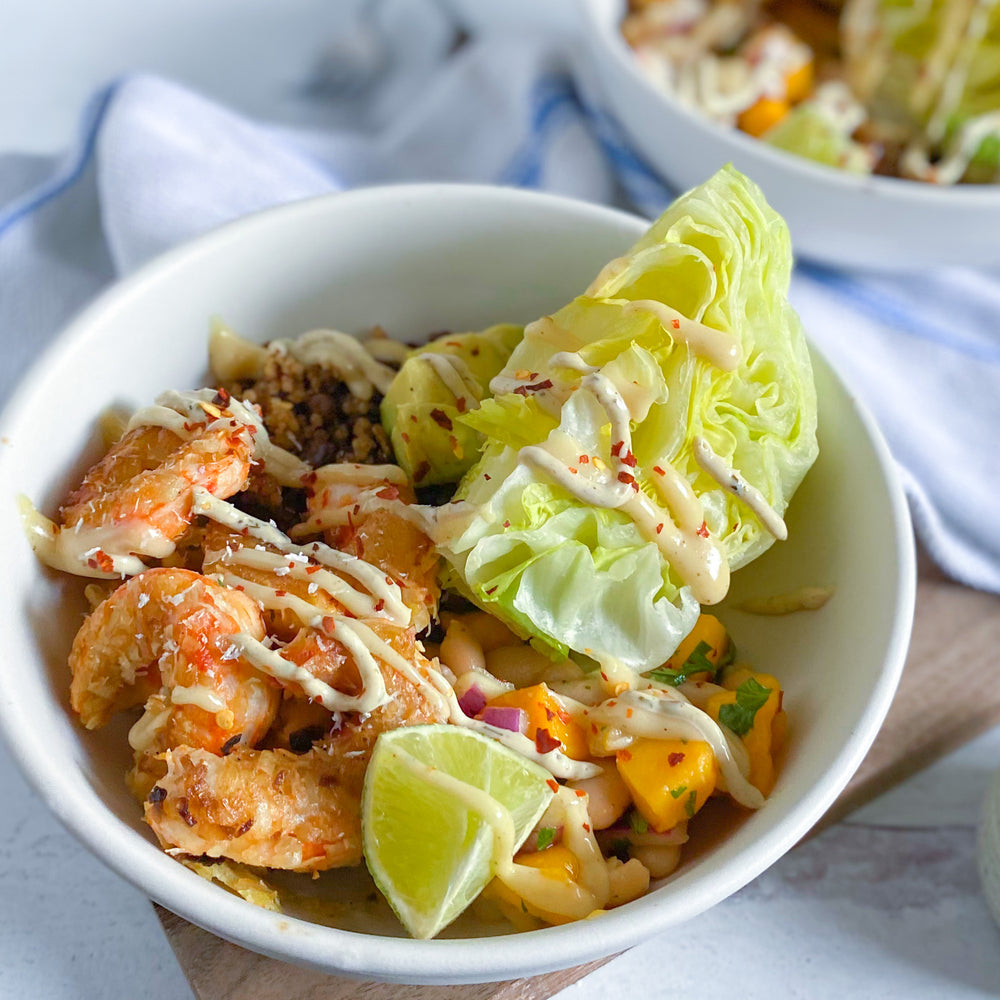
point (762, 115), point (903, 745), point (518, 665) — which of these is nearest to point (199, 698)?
point (518, 665)

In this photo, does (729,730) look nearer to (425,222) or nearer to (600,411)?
(600,411)

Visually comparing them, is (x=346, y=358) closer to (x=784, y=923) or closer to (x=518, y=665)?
(x=518, y=665)

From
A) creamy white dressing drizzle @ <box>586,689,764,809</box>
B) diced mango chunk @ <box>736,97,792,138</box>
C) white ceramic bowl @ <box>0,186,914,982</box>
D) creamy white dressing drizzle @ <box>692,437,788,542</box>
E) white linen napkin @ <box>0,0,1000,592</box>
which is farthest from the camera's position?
diced mango chunk @ <box>736,97,792,138</box>

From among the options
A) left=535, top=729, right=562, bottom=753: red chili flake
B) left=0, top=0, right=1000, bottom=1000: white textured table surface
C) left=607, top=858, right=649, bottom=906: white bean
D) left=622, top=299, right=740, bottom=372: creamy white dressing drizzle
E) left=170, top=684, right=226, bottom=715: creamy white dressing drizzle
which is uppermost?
left=622, top=299, right=740, bottom=372: creamy white dressing drizzle

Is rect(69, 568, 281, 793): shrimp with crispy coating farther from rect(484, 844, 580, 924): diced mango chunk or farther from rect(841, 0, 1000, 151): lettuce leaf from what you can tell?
rect(841, 0, 1000, 151): lettuce leaf

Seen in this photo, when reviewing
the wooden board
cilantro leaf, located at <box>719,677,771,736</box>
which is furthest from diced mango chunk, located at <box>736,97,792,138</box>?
cilantro leaf, located at <box>719,677,771,736</box>

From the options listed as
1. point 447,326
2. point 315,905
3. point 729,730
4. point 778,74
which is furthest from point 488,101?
point 315,905
